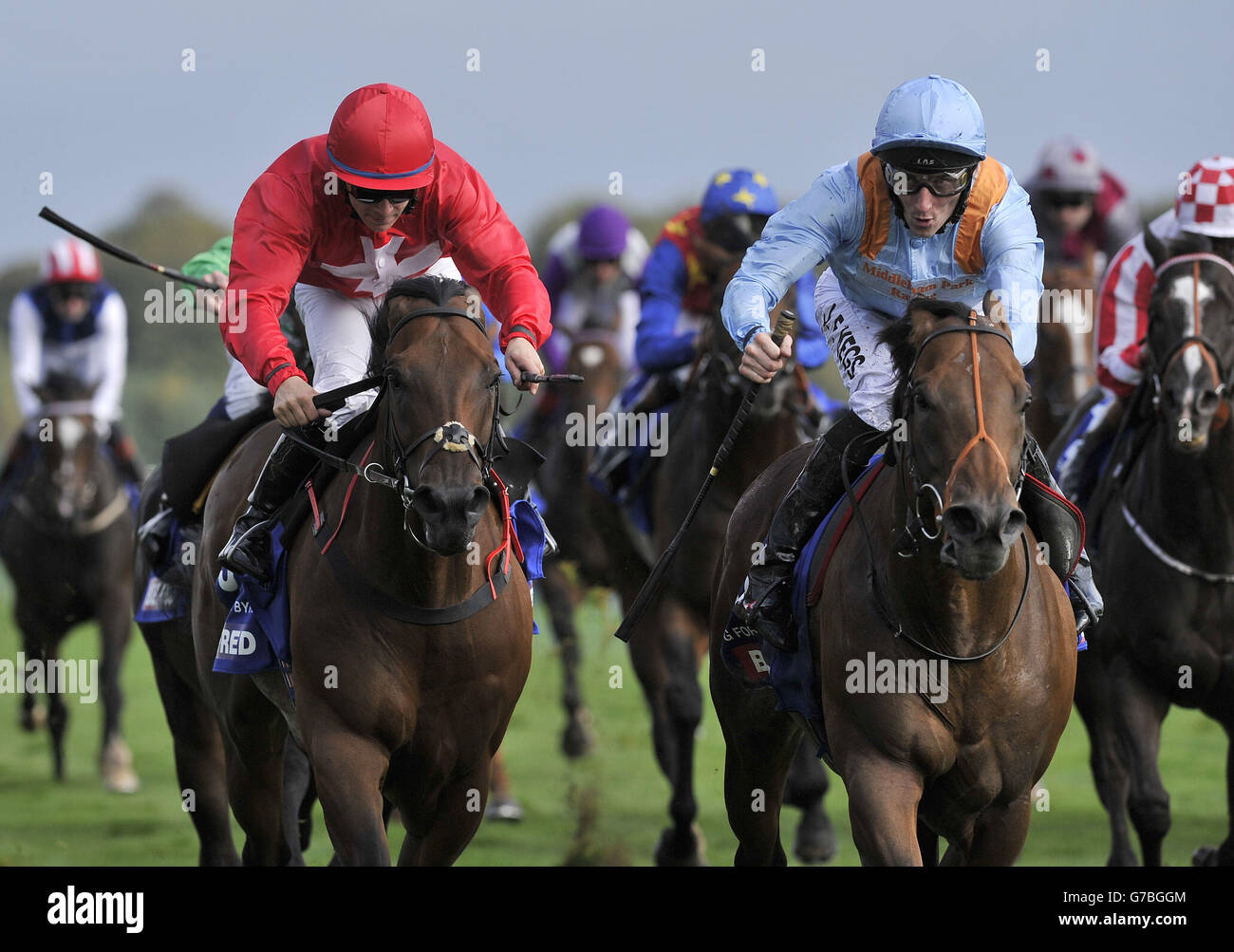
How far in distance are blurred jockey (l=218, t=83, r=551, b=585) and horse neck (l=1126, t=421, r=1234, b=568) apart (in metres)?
2.75

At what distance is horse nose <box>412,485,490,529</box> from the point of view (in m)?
4.63

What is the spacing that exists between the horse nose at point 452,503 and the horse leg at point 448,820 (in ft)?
3.11

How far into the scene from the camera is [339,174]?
5.34 metres

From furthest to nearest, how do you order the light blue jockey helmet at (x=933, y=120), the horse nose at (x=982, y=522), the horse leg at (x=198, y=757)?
the horse leg at (x=198, y=757) < the light blue jockey helmet at (x=933, y=120) < the horse nose at (x=982, y=522)

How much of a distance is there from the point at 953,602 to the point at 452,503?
1.26 m

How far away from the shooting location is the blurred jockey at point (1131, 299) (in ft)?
24.4

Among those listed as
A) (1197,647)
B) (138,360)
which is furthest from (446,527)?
(138,360)

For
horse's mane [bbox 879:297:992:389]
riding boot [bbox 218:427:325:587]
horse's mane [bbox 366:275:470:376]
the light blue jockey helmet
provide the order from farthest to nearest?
riding boot [bbox 218:427:325:587], horse's mane [bbox 366:275:470:376], the light blue jockey helmet, horse's mane [bbox 879:297:992:389]

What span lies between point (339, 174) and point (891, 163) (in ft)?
5.00

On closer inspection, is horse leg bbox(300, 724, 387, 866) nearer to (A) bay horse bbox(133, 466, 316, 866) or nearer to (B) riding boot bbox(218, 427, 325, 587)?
(B) riding boot bbox(218, 427, 325, 587)

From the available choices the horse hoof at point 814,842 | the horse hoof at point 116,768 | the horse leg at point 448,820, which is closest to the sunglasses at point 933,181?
the horse leg at point 448,820

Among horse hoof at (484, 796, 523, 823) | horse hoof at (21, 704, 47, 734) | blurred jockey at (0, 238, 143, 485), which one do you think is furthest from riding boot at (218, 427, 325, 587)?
horse hoof at (21, 704, 47, 734)

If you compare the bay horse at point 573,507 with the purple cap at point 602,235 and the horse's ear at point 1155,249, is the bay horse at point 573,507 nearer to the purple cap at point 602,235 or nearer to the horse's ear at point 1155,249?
the purple cap at point 602,235

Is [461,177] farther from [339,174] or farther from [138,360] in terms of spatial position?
[138,360]
